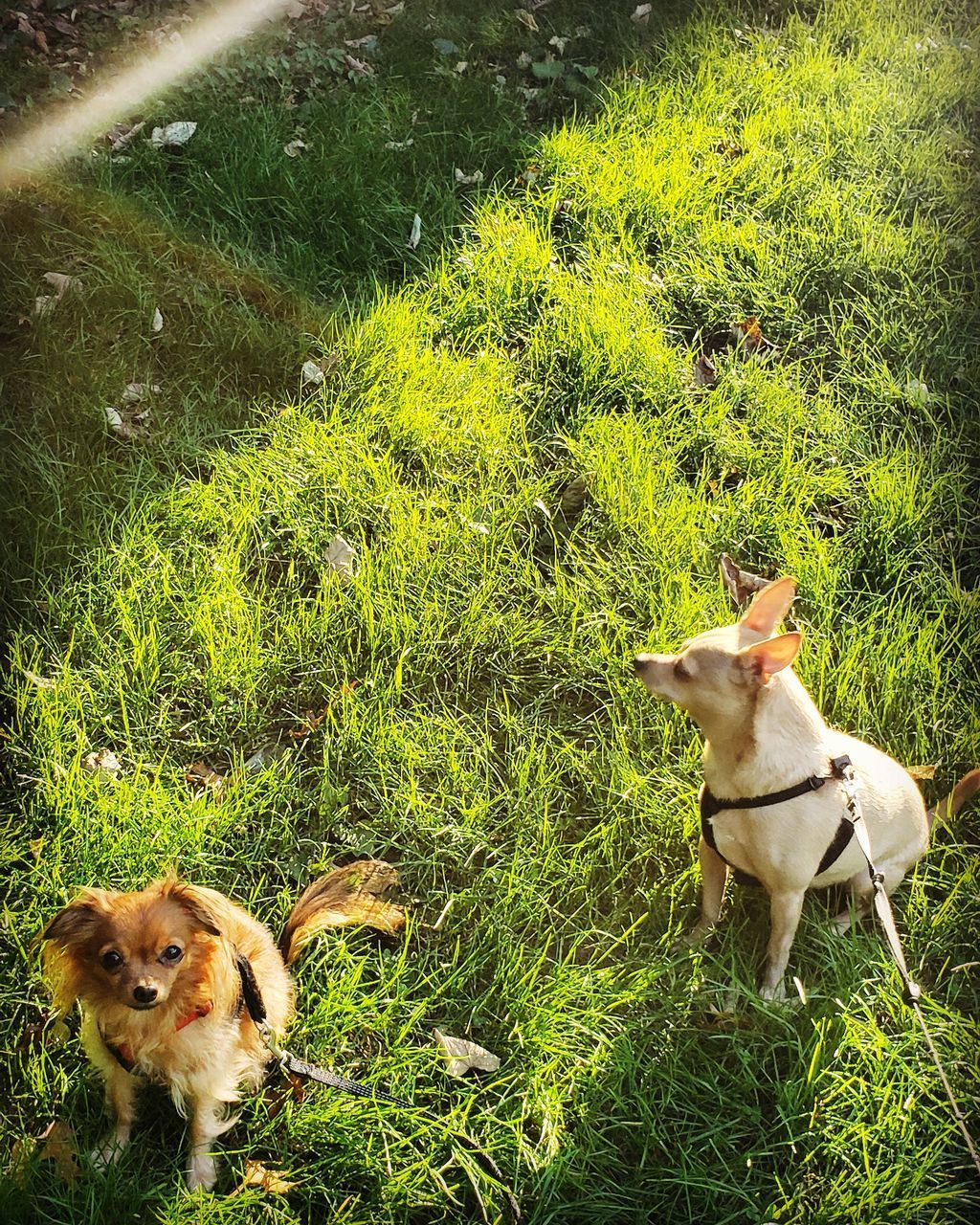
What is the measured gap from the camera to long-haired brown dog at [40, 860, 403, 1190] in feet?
5.98

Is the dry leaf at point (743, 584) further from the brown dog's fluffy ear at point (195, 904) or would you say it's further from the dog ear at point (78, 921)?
the dog ear at point (78, 921)

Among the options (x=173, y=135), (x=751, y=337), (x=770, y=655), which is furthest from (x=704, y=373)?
(x=173, y=135)

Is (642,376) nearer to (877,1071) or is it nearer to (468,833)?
(468,833)

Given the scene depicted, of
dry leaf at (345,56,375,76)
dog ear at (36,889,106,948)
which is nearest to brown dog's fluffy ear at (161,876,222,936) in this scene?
dog ear at (36,889,106,948)

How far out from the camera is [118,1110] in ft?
6.52

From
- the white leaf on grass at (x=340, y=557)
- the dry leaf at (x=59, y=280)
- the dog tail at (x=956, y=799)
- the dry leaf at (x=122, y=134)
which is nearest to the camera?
the dog tail at (x=956, y=799)

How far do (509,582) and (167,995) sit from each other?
→ 1650 mm

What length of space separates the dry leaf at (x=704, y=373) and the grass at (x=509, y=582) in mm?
74

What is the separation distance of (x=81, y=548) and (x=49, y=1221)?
1851 millimetres

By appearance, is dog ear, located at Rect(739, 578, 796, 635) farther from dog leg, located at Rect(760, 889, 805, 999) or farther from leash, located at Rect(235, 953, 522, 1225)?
leash, located at Rect(235, 953, 522, 1225)

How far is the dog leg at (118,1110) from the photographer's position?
1.96 m

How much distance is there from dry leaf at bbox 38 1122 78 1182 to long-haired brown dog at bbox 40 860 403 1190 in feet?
0.20

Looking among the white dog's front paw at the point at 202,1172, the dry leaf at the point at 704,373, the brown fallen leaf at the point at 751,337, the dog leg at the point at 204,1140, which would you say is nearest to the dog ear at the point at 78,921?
the dog leg at the point at 204,1140

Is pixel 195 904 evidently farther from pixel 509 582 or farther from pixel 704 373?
pixel 704 373
